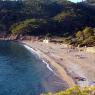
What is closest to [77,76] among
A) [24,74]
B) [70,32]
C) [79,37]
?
[24,74]

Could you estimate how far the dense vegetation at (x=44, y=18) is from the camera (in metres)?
153

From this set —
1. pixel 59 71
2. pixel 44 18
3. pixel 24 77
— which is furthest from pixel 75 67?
pixel 44 18

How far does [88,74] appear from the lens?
194 ft

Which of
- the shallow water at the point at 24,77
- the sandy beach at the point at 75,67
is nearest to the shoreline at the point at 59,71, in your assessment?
the sandy beach at the point at 75,67

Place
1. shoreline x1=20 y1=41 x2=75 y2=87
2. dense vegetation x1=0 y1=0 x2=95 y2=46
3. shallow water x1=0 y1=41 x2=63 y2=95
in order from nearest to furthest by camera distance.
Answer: shallow water x1=0 y1=41 x2=63 y2=95, shoreline x1=20 y1=41 x2=75 y2=87, dense vegetation x1=0 y1=0 x2=95 y2=46

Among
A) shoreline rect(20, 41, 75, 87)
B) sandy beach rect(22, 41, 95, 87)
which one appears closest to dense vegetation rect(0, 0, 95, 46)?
sandy beach rect(22, 41, 95, 87)

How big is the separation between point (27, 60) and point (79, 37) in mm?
37304

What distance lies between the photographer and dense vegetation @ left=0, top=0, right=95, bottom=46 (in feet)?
501

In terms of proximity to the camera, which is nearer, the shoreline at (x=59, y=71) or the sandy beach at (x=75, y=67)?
the shoreline at (x=59, y=71)

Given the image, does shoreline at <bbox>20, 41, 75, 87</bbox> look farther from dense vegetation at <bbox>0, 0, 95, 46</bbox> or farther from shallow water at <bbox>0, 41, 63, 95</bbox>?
dense vegetation at <bbox>0, 0, 95, 46</bbox>

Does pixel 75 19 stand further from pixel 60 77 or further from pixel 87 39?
pixel 60 77

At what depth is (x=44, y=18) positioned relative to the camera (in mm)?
169375

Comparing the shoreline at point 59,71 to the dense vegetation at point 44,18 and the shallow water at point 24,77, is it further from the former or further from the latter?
the dense vegetation at point 44,18

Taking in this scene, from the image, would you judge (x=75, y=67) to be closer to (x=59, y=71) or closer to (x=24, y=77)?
(x=59, y=71)
